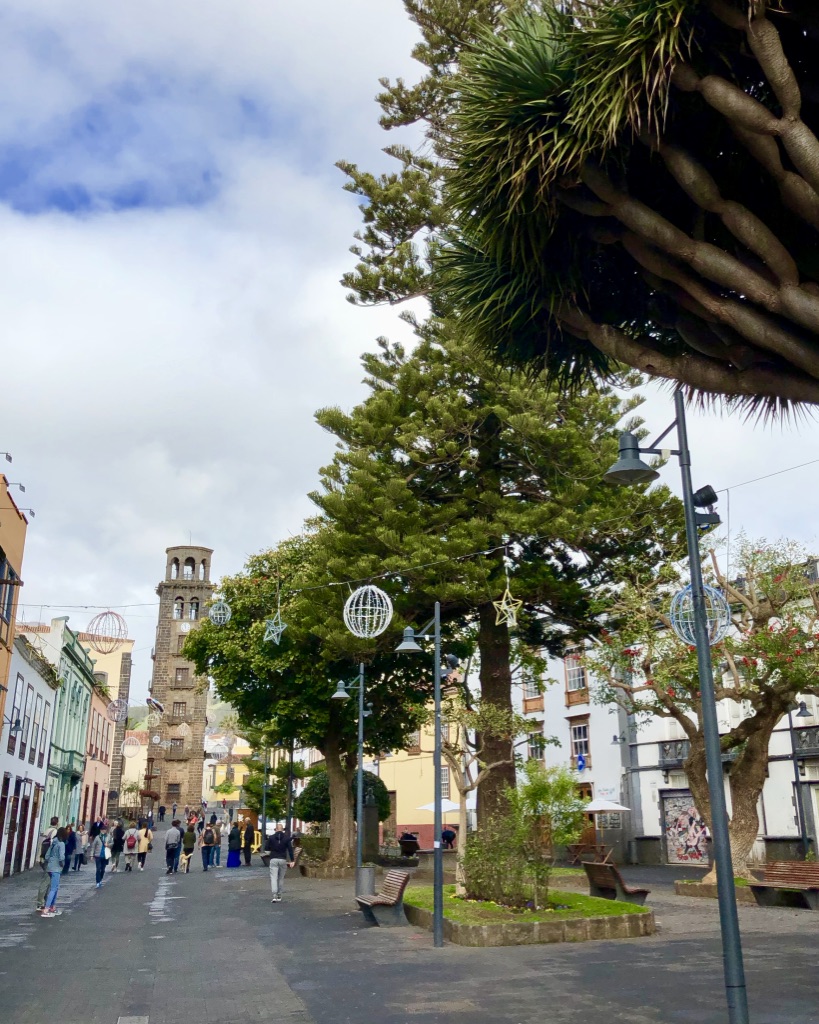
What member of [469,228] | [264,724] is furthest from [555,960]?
[264,724]

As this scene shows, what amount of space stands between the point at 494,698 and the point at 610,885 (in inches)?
168

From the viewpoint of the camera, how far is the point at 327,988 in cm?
1053

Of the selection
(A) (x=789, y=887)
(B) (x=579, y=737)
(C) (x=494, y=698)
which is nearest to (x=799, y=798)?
(A) (x=789, y=887)

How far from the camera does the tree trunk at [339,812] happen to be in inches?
1160

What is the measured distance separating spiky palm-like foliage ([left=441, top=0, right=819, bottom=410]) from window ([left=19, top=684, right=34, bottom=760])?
1059 inches

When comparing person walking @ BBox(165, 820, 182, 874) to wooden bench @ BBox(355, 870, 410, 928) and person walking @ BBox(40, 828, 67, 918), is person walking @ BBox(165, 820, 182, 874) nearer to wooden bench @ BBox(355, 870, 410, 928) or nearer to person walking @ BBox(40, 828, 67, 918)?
person walking @ BBox(40, 828, 67, 918)

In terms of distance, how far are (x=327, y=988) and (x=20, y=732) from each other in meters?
23.2

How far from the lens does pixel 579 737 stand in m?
38.5

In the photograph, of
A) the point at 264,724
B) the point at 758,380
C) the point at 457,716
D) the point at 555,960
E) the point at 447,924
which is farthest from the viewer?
the point at 264,724

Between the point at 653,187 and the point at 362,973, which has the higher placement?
the point at 653,187

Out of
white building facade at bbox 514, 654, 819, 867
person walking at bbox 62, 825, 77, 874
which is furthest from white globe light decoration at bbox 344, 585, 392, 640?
person walking at bbox 62, 825, 77, 874

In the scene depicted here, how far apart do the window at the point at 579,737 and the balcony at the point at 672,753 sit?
4.58 meters

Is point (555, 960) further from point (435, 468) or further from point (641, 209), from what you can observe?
point (435, 468)

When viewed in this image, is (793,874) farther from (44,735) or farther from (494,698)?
(44,735)
